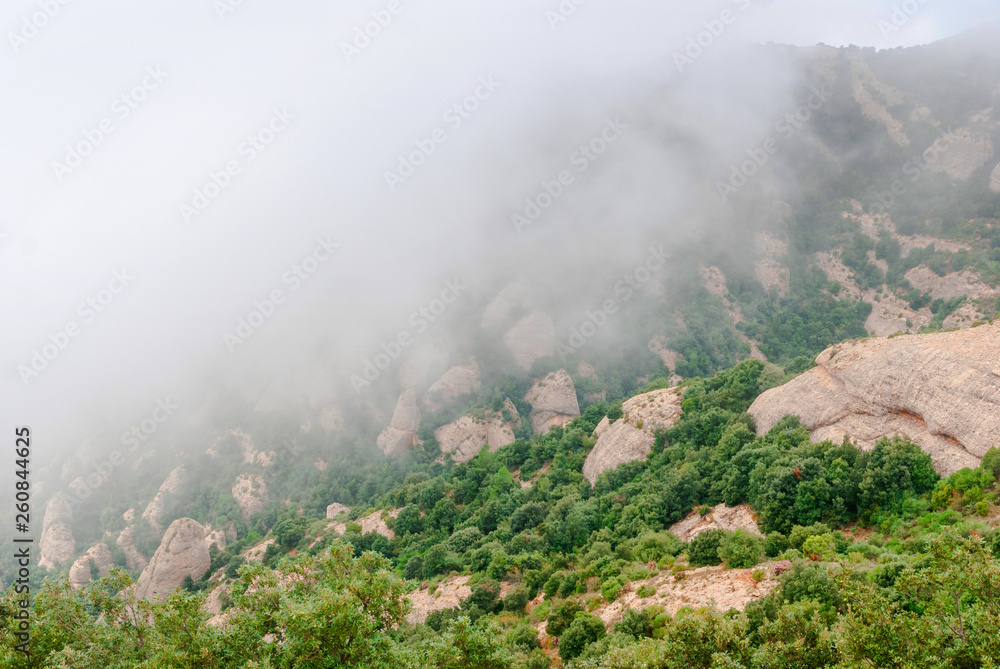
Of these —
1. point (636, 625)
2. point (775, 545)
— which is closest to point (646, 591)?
point (636, 625)

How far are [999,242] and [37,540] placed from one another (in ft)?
646

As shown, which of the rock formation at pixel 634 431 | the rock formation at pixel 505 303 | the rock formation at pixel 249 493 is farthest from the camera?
the rock formation at pixel 505 303

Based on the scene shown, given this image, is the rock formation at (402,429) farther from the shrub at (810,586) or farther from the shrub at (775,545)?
the shrub at (810,586)

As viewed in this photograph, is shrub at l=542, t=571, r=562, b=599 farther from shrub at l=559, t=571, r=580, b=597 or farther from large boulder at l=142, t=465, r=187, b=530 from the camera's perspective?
large boulder at l=142, t=465, r=187, b=530

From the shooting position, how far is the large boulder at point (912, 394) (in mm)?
26047

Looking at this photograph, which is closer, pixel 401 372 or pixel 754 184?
pixel 401 372

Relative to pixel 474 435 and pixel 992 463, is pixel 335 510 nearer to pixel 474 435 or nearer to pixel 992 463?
pixel 474 435

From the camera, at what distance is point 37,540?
111 m

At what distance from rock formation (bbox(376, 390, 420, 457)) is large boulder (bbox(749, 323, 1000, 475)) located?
239 ft

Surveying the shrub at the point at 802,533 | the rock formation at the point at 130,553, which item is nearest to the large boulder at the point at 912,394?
the shrub at the point at 802,533

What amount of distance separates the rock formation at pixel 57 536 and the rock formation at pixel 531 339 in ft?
300

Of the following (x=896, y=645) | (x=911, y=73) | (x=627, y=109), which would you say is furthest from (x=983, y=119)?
(x=896, y=645)

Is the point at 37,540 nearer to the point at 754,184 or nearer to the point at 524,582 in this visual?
the point at 524,582

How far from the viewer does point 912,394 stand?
96.2ft
